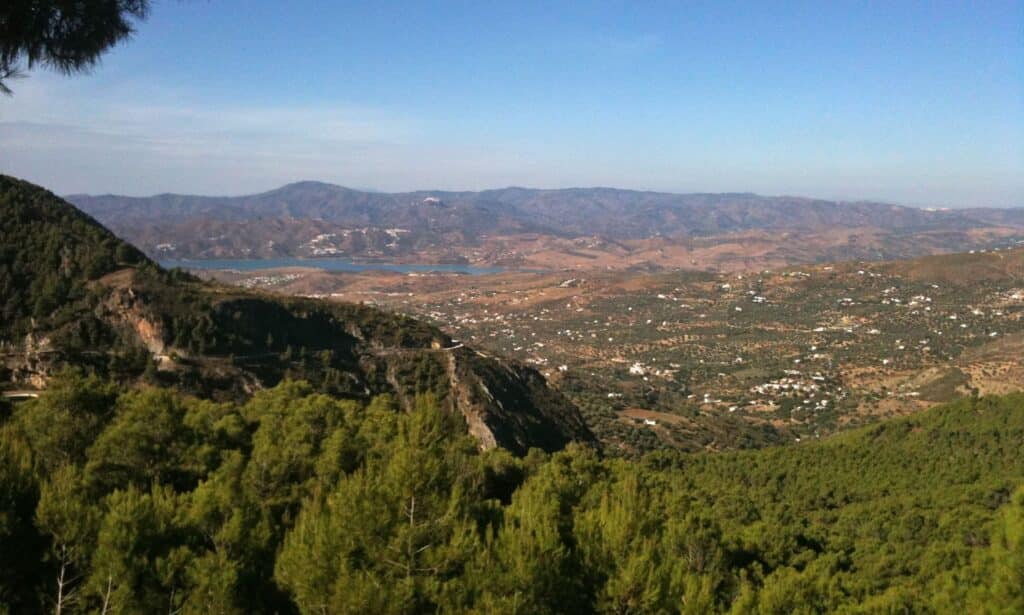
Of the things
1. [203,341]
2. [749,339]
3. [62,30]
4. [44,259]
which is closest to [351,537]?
[62,30]

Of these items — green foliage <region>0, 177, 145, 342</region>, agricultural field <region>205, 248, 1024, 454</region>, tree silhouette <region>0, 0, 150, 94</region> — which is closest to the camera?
tree silhouette <region>0, 0, 150, 94</region>

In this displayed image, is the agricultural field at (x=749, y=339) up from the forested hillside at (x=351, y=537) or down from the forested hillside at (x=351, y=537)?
down

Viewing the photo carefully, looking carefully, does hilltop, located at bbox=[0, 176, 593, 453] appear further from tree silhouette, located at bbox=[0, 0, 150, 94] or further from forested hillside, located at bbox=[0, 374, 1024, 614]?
tree silhouette, located at bbox=[0, 0, 150, 94]

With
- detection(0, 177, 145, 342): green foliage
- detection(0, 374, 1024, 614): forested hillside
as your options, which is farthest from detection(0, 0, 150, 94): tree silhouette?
detection(0, 177, 145, 342): green foliage

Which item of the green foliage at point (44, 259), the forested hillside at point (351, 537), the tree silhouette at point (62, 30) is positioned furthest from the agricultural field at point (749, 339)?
the tree silhouette at point (62, 30)

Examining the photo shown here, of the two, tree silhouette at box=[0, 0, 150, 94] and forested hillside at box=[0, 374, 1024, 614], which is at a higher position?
tree silhouette at box=[0, 0, 150, 94]

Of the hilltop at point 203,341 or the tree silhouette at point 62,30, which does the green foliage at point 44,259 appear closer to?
the hilltop at point 203,341

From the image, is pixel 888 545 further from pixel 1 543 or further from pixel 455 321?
pixel 455 321
